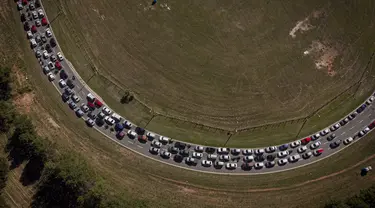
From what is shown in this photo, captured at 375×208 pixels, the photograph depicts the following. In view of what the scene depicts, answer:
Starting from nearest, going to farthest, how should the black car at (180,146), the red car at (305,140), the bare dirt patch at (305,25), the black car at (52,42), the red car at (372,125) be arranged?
the black car at (180,146)
the red car at (305,140)
the black car at (52,42)
the red car at (372,125)
the bare dirt patch at (305,25)

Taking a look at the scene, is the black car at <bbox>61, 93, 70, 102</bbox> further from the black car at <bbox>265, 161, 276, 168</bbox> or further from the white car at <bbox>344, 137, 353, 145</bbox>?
the white car at <bbox>344, 137, 353, 145</bbox>

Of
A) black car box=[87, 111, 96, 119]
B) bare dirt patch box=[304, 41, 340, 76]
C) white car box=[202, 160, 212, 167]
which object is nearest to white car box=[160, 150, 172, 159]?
white car box=[202, 160, 212, 167]

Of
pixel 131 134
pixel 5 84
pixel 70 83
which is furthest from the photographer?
pixel 70 83

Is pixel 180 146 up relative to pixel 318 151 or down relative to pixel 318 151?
down

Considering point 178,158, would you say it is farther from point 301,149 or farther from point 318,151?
point 318,151

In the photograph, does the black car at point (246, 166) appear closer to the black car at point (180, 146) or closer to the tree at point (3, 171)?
Result: the black car at point (180, 146)

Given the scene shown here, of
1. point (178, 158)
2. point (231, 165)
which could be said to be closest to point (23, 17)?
point (178, 158)

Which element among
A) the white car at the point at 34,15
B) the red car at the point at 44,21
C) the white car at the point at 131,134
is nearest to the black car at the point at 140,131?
the white car at the point at 131,134
